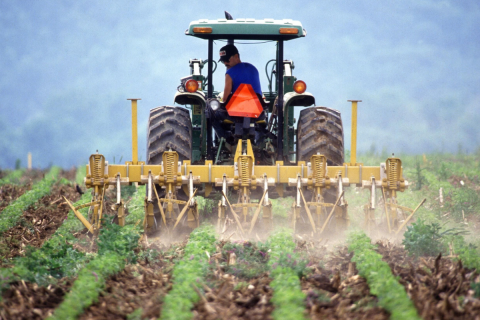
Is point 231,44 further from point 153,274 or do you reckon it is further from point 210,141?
point 153,274

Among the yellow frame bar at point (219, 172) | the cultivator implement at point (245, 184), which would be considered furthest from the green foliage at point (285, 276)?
the yellow frame bar at point (219, 172)

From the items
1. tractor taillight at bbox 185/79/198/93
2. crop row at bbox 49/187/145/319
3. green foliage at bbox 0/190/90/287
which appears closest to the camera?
crop row at bbox 49/187/145/319

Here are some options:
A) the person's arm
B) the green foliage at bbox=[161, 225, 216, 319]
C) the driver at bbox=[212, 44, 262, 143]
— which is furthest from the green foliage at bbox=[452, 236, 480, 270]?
the person's arm

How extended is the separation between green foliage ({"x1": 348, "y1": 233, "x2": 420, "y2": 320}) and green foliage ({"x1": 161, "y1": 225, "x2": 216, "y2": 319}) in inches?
59.2

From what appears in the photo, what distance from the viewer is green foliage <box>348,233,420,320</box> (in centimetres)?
488

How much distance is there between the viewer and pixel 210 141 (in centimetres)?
941

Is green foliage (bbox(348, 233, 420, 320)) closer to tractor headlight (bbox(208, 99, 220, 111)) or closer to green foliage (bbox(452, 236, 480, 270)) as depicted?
green foliage (bbox(452, 236, 480, 270))

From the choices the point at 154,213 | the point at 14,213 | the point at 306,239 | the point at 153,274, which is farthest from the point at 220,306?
the point at 14,213

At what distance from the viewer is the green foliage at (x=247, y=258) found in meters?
6.29

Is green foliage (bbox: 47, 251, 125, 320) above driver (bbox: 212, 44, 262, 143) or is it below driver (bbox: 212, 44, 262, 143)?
below

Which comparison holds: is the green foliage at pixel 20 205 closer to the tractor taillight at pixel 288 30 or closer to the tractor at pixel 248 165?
the tractor at pixel 248 165

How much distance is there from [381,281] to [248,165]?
10.2ft

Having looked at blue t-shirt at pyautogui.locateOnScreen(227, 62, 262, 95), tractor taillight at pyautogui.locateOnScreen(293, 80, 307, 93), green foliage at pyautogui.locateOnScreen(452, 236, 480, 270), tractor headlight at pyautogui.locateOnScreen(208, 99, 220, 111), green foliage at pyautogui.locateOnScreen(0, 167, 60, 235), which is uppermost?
blue t-shirt at pyautogui.locateOnScreen(227, 62, 262, 95)

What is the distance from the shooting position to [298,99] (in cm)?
926
